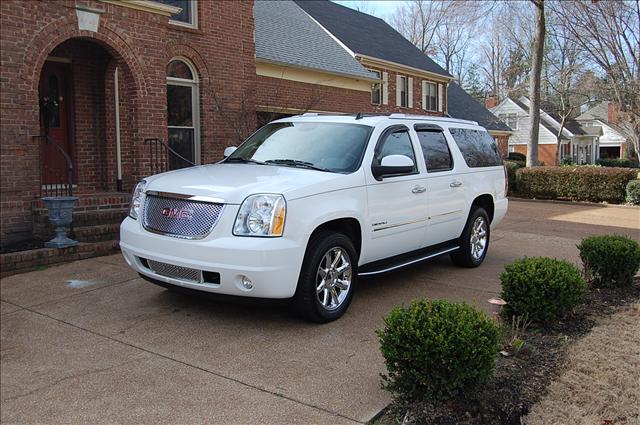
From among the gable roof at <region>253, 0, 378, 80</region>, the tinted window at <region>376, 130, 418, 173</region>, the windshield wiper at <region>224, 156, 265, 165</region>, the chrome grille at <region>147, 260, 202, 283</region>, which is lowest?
the chrome grille at <region>147, 260, 202, 283</region>

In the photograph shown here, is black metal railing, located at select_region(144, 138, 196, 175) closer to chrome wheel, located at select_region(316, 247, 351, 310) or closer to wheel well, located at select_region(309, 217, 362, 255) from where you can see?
wheel well, located at select_region(309, 217, 362, 255)

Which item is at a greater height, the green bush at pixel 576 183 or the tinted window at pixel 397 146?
the tinted window at pixel 397 146

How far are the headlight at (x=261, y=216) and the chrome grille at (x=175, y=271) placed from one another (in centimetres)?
51

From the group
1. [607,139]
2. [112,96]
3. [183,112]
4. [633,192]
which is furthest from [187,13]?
[607,139]

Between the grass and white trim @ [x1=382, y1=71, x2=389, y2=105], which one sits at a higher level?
white trim @ [x1=382, y1=71, x2=389, y2=105]

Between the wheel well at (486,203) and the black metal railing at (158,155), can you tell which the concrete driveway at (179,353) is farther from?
the black metal railing at (158,155)

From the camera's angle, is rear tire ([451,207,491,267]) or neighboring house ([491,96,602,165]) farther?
neighboring house ([491,96,602,165])

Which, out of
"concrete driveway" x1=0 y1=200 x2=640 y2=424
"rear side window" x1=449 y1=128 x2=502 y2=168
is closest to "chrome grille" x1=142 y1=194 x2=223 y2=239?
"concrete driveway" x1=0 y1=200 x2=640 y2=424

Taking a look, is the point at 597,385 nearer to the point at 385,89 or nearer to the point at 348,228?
the point at 348,228

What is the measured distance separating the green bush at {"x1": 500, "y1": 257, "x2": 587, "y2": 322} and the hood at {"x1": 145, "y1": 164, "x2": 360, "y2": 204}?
1719 millimetres

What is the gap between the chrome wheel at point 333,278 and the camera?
16.8 ft

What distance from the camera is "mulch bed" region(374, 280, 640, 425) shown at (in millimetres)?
3420

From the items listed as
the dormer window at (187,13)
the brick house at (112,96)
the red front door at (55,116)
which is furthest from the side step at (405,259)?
the dormer window at (187,13)

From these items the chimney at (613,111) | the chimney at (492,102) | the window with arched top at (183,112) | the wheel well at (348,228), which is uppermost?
the chimney at (492,102)
